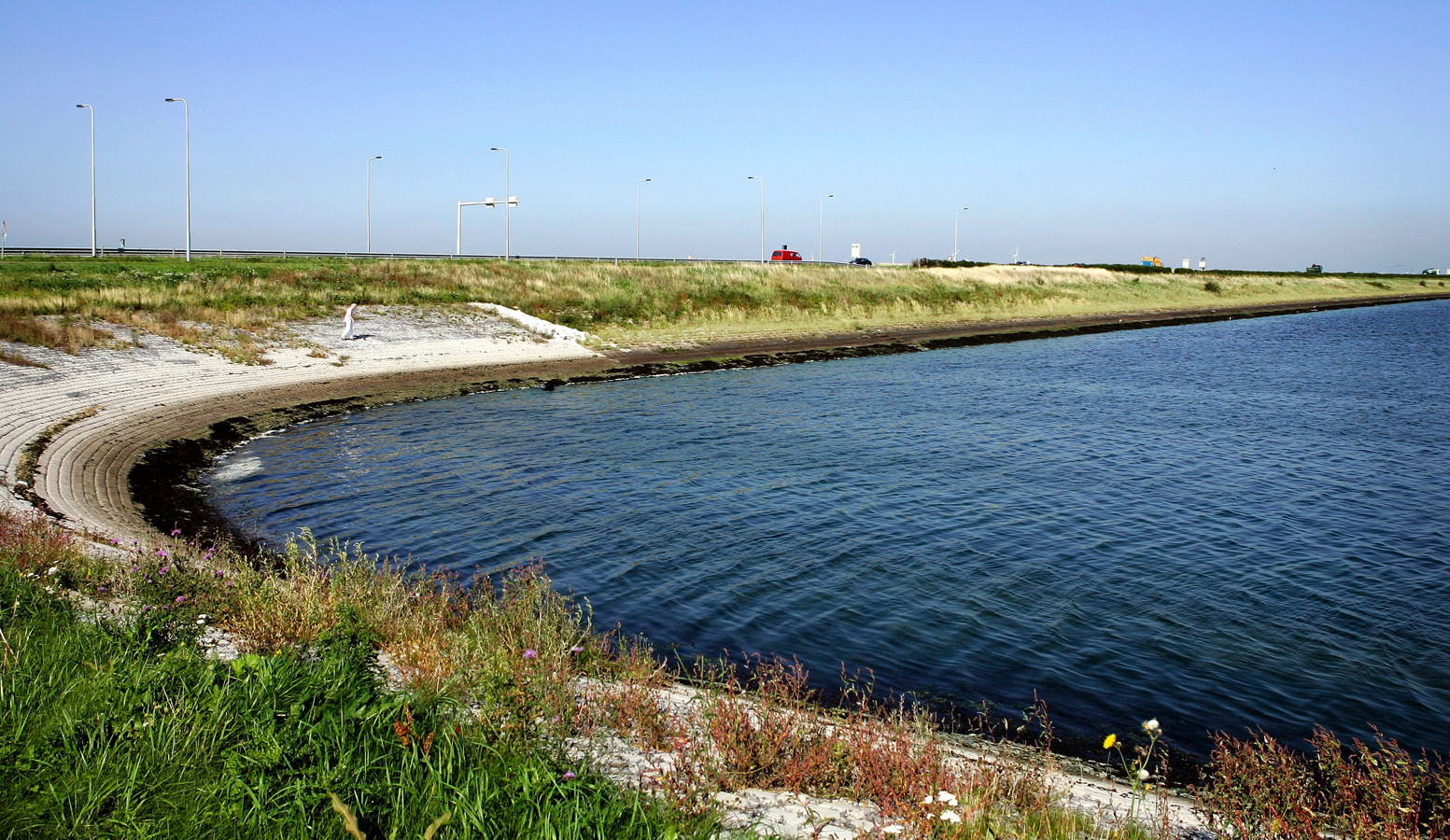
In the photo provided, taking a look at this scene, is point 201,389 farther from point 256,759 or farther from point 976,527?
point 256,759

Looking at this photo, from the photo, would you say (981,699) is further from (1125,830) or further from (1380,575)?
(1380,575)

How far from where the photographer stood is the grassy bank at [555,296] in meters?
31.8

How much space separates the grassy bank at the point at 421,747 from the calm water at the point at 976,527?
222 centimetres

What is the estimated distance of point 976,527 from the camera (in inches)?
634

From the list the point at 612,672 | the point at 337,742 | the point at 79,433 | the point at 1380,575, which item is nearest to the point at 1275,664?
the point at 1380,575

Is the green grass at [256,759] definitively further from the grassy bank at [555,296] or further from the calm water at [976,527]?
the grassy bank at [555,296]

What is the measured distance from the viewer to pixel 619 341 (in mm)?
43562

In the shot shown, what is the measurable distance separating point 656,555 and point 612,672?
20.5 ft

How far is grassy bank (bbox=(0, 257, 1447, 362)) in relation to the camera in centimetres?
3181

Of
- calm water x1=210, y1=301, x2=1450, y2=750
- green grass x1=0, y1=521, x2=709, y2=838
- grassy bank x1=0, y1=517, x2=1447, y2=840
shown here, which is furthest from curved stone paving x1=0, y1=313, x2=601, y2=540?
green grass x1=0, y1=521, x2=709, y2=838

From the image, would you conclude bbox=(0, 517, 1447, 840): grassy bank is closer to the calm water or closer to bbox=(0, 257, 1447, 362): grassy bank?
the calm water

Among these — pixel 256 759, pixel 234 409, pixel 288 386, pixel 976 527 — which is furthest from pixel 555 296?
pixel 256 759

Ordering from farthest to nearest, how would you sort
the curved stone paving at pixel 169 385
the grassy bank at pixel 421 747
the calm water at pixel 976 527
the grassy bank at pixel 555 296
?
the grassy bank at pixel 555 296, the curved stone paving at pixel 169 385, the calm water at pixel 976 527, the grassy bank at pixel 421 747

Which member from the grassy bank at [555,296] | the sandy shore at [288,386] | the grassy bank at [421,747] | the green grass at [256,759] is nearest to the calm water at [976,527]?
the sandy shore at [288,386]
